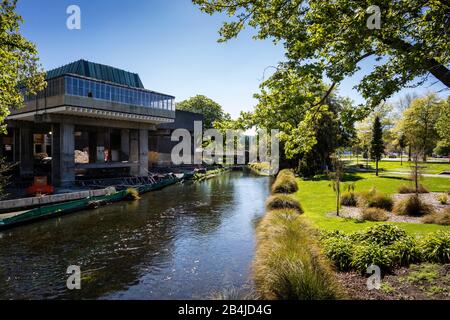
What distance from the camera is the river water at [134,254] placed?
11180 mm

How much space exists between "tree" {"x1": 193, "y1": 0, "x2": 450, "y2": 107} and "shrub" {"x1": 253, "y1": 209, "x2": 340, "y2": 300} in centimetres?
493

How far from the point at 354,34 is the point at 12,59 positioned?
14062 millimetres

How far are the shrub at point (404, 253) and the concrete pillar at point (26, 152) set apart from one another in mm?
48866

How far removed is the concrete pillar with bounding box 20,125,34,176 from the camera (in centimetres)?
4566

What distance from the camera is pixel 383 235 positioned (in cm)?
1180

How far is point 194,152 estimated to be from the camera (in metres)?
79.1

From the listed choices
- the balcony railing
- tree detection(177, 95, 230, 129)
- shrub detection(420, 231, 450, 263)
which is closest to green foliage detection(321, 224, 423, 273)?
shrub detection(420, 231, 450, 263)

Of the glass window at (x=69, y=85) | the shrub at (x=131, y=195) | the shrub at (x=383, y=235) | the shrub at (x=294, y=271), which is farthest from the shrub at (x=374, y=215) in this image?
the glass window at (x=69, y=85)

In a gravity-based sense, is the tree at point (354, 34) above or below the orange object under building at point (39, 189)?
above

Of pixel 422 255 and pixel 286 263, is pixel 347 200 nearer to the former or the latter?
pixel 422 255

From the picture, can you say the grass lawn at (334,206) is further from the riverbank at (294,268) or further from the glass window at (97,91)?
the glass window at (97,91)

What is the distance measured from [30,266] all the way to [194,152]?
65952 millimetres

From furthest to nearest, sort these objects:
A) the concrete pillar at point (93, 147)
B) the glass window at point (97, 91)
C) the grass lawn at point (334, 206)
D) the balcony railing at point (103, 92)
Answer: the concrete pillar at point (93, 147) → the glass window at point (97, 91) → the balcony railing at point (103, 92) → the grass lawn at point (334, 206)
